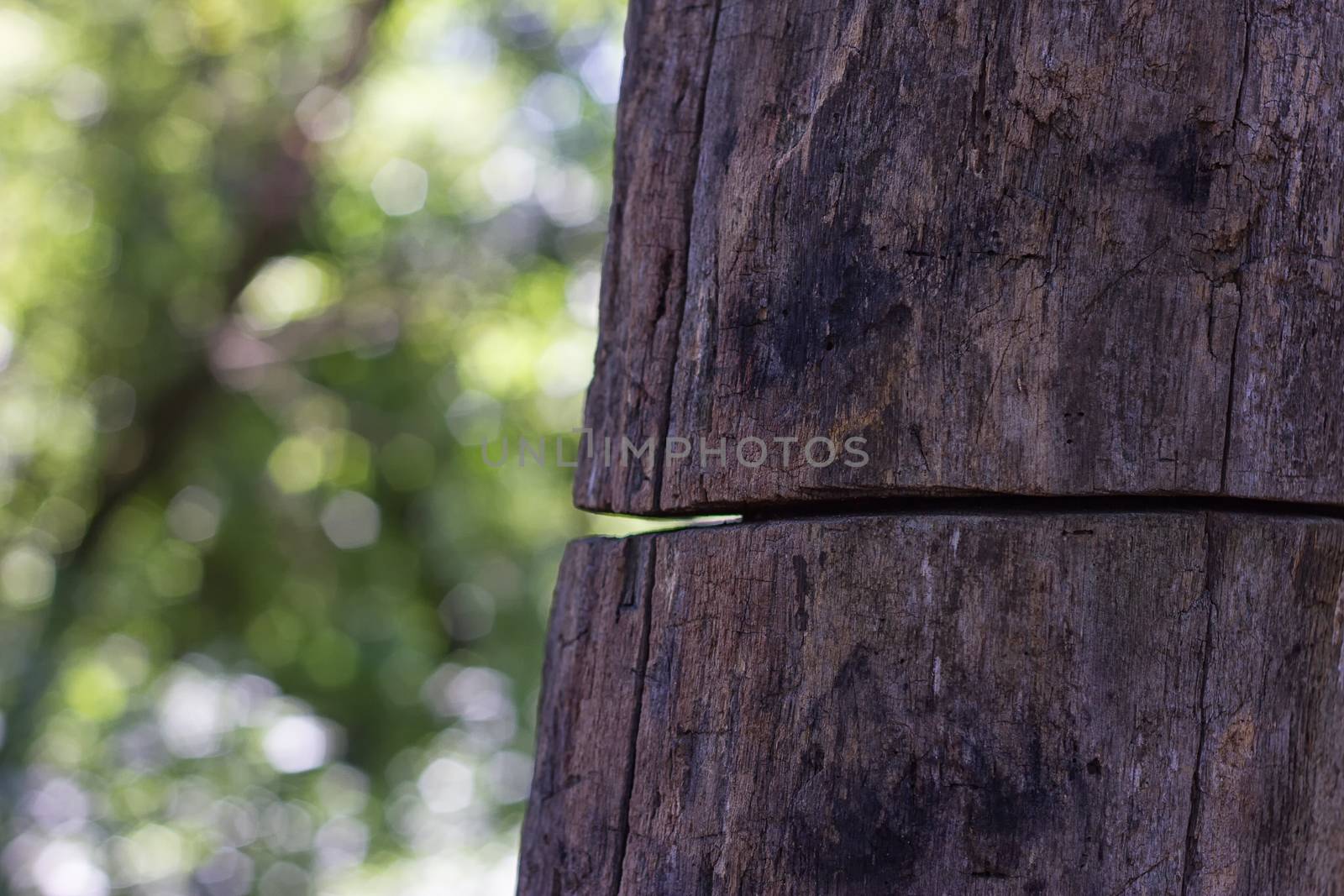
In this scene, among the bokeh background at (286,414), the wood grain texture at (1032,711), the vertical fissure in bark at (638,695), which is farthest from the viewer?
the bokeh background at (286,414)

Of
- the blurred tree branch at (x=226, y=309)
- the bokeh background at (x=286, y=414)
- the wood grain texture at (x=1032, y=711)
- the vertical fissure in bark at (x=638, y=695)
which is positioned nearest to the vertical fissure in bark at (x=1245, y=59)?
the wood grain texture at (x=1032, y=711)

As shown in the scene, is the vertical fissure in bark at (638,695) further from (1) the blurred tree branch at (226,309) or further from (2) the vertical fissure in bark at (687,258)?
(1) the blurred tree branch at (226,309)

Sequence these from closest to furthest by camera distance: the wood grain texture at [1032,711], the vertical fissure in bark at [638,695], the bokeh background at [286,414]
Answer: the wood grain texture at [1032,711] → the vertical fissure in bark at [638,695] → the bokeh background at [286,414]

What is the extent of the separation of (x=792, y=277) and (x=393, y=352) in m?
4.73

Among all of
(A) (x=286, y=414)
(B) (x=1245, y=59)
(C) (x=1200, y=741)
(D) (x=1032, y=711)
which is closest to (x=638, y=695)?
(D) (x=1032, y=711)

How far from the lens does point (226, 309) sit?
18.1 ft

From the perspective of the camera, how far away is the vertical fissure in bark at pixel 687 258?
1144 mm

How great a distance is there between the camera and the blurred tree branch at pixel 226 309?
511 centimetres

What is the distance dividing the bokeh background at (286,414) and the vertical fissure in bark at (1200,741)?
3.65m

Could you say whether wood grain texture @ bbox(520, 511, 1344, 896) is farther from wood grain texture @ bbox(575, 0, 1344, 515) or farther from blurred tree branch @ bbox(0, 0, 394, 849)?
blurred tree branch @ bbox(0, 0, 394, 849)

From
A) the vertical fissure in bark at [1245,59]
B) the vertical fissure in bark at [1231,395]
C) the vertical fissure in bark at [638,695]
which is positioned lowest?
the vertical fissure in bark at [638,695]

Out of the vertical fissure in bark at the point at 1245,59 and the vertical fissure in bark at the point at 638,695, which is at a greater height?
the vertical fissure in bark at the point at 1245,59

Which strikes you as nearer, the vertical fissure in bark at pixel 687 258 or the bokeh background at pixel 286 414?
the vertical fissure in bark at pixel 687 258

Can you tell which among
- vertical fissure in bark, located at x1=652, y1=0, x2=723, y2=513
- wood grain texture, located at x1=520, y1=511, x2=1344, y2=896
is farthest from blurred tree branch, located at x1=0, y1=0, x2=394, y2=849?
wood grain texture, located at x1=520, y1=511, x2=1344, y2=896
